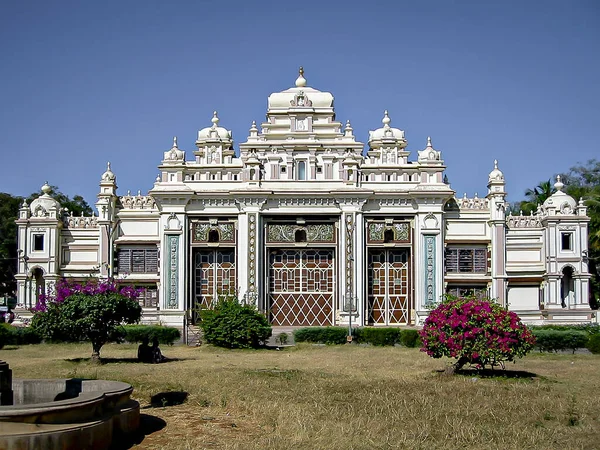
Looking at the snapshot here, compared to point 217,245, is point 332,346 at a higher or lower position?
lower

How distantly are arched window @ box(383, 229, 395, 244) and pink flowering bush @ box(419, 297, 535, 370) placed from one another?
69.4 ft

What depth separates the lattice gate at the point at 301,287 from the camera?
1727 inches

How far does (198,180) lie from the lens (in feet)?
147

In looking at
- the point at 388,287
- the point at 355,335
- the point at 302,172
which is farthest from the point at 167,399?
the point at 302,172

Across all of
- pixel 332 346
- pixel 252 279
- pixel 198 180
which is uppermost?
pixel 198 180

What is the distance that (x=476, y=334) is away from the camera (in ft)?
72.1

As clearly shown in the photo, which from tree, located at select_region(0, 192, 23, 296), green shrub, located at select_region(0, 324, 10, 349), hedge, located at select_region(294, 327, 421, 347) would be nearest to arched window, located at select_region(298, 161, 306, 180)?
hedge, located at select_region(294, 327, 421, 347)

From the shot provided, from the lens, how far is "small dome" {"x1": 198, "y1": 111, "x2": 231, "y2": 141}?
47.0 m

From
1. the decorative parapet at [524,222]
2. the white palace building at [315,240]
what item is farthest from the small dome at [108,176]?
the decorative parapet at [524,222]

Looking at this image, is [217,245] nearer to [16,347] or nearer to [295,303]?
[295,303]

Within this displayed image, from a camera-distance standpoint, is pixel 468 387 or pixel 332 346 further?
pixel 332 346

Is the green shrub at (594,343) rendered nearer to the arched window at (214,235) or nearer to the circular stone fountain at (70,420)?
the arched window at (214,235)

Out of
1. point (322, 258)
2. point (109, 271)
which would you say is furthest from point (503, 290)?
point (109, 271)

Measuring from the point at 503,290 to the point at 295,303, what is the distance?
38.2 ft
